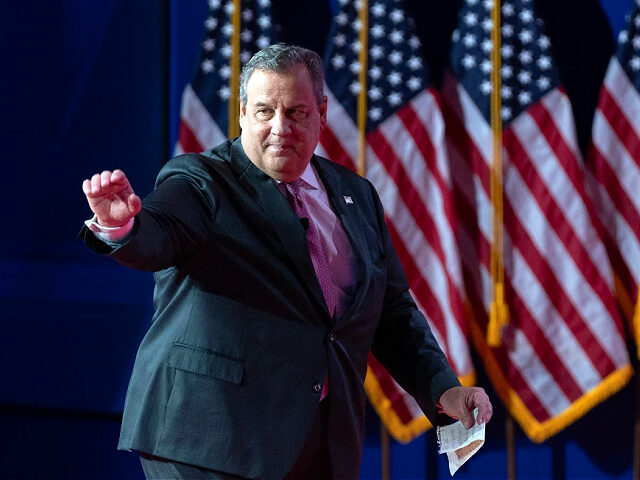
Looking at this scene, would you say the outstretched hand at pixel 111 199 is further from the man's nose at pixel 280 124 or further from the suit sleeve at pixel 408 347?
the suit sleeve at pixel 408 347

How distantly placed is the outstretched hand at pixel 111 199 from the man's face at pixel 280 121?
14.5 inches

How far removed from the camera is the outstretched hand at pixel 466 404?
1.66m

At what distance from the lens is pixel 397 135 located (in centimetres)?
325

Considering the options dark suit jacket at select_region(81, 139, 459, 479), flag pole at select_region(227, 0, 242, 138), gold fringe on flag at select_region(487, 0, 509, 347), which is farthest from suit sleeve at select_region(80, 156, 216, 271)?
gold fringe on flag at select_region(487, 0, 509, 347)

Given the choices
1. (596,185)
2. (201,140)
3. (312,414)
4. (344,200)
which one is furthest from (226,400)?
(596,185)

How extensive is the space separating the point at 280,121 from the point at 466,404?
0.65m

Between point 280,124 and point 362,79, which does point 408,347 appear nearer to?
point 280,124

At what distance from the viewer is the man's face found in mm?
1607

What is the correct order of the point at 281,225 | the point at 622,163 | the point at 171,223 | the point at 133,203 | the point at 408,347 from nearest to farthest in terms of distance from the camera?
the point at 133,203 < the point at 171,223 < the point at 281,225 < the point at 408,347 < the point at 622,163

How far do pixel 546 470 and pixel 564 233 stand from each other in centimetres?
94

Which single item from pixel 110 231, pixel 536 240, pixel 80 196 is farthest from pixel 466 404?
pixel 80 196

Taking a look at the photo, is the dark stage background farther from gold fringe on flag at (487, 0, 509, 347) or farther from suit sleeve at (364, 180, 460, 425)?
suit sleeve at (364, 180, 460, 425)

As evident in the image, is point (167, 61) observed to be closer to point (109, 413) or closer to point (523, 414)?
point (109, 413)

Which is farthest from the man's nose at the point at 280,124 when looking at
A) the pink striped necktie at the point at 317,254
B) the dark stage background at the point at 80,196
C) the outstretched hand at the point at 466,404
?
the dark stage background at the point at 80,196
